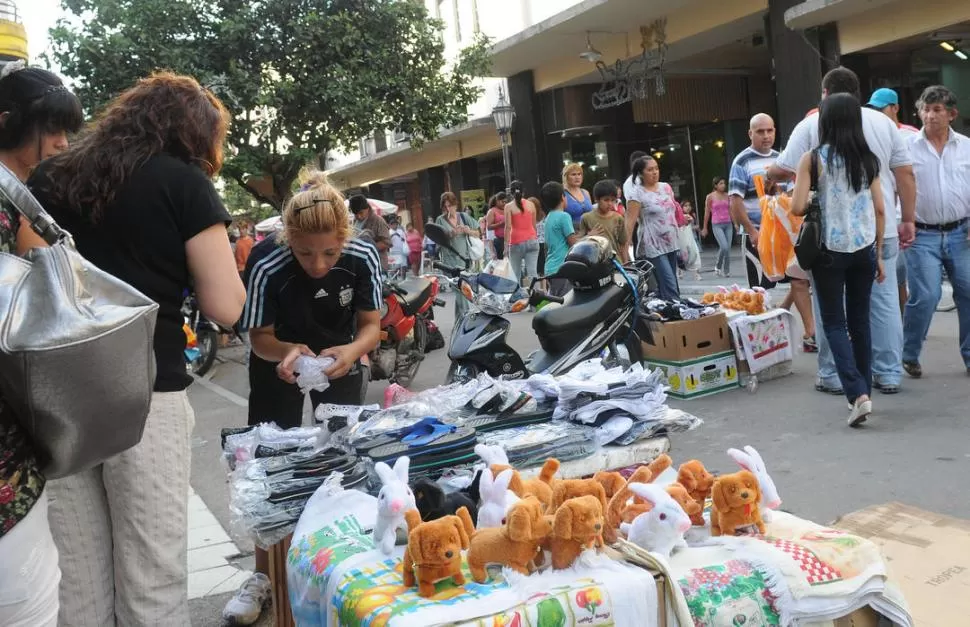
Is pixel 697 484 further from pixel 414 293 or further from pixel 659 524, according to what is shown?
pixel 414 293

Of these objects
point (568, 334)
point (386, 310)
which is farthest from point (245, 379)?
point (568, 334)

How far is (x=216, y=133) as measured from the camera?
245 cm

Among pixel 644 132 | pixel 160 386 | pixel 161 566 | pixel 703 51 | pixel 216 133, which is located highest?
pixel 703 51

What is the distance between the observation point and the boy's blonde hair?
3037 mm

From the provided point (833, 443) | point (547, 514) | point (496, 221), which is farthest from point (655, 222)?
point (496, 221)

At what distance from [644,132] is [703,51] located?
3192 mm

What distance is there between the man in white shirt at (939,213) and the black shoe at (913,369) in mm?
258

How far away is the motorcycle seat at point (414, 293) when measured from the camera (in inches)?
303

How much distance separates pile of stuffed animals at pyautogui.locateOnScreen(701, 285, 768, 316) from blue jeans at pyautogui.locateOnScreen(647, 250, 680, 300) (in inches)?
47.8

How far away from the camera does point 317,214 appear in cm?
302

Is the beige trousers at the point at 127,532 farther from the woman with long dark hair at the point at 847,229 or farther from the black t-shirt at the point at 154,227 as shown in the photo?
the woman with long dark hair at the point at 847,229

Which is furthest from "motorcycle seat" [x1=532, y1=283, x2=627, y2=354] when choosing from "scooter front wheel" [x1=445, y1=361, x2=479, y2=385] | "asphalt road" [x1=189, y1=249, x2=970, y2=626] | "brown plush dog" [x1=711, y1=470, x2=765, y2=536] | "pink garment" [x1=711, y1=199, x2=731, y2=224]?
"pink garment" [x1=711, y1=199, x2=731, y2=224]

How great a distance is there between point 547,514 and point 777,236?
Result: 4.86 m

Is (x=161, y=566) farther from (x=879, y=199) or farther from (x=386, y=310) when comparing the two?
(x=386, y=310)
